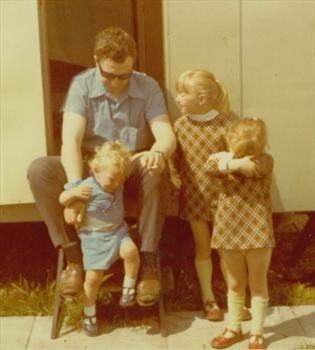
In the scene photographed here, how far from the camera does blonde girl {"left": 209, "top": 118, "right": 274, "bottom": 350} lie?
378 cm

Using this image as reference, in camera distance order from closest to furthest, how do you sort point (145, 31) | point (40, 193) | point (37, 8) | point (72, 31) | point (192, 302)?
1. point (40, 193)
2. point (37, 8)
3. point (192, 302)
4. point (145, 31)
5. point (72, 31)

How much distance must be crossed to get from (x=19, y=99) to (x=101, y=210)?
942 mm

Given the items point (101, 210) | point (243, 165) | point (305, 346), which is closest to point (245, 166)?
point (243, 165)

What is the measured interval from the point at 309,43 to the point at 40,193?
1.87m

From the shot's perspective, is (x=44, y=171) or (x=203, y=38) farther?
(x=203, y=38)

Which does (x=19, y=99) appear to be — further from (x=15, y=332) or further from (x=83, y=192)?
(x=15, y=332)

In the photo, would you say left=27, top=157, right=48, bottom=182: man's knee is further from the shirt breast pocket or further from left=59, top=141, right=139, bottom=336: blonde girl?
the shirt breast pocket

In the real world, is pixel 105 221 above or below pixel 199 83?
below

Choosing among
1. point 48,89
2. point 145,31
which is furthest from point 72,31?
point 48,89

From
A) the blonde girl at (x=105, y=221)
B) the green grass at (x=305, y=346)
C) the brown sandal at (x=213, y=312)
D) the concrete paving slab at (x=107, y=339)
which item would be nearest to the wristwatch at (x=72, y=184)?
the blonde girl at (x=105, y=221)

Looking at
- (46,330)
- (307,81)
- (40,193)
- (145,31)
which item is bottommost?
(46,330)

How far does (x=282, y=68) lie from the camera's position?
4586 mm

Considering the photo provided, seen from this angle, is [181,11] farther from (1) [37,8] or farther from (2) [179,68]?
(1) [37,8]

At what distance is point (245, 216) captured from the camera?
12.7 ft
